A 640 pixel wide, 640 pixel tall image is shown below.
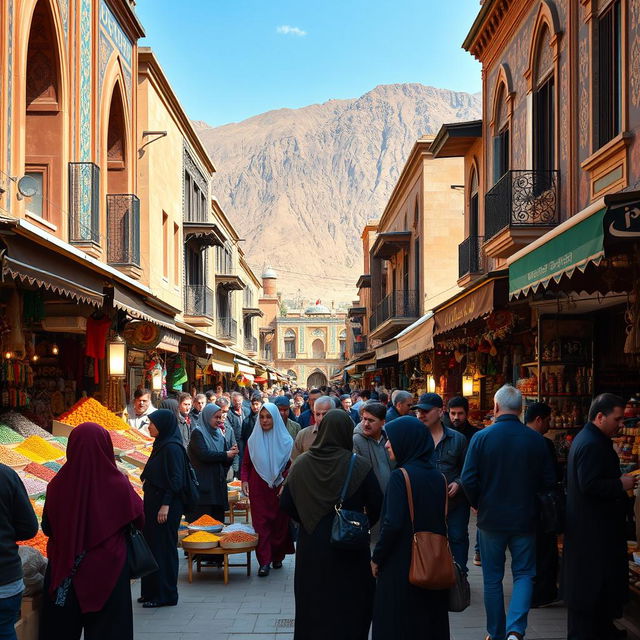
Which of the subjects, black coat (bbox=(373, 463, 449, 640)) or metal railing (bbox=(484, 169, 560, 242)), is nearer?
black coat (bbox=(373, 463, 449, 640))

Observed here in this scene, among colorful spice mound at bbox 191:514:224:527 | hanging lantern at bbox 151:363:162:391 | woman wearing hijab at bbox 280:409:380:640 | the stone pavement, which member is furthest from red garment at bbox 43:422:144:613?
hanging lantern at bbox 151:363:162:391

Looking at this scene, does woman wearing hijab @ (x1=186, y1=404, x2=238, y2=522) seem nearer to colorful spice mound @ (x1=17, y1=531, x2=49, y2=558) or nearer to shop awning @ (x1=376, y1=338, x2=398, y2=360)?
colorful spice mound @ (x1=17, y1=531, x2=49, y2=558)

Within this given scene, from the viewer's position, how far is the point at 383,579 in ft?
15.0

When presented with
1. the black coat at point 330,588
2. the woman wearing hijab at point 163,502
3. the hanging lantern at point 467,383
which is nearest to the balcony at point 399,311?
the hanging lantern at point 467,383

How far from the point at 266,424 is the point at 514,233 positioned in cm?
507

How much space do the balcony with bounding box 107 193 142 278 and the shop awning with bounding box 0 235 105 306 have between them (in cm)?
607

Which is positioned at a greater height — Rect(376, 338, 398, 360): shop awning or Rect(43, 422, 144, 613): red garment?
Rect(376, 338, 398, 360): shop awning

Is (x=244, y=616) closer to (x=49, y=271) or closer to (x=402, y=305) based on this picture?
(x=49, y=271)

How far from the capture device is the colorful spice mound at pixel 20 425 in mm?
9969

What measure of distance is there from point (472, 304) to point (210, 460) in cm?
328

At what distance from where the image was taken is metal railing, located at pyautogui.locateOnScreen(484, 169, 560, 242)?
11398 millimetres

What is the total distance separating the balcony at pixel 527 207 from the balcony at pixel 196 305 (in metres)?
13.7

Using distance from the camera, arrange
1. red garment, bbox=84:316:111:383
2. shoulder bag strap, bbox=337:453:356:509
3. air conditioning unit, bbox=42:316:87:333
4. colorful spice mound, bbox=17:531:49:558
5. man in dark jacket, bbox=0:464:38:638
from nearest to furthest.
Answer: man in dark jacket, bbox=0:464:38:638 → shoulder bag strap, bbox=337:453:356:509 → colorful spice mound, bbox=17:531:49:558 → air conditioning unit, bbox=42:316:87:333 → red garment, bbox=84:316:111:383

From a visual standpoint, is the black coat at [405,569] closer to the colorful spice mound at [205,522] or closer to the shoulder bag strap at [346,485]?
the shoulder bag strap at [346,485]
